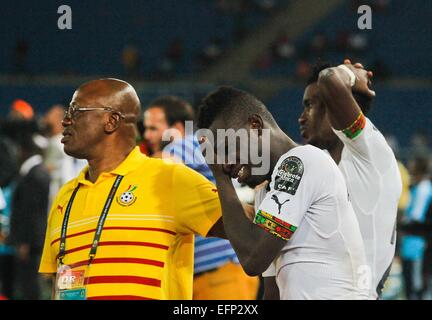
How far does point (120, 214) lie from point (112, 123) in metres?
0.41

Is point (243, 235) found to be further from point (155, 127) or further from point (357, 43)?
point (357, 43)

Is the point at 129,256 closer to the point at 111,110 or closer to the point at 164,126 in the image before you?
the point at 111,110

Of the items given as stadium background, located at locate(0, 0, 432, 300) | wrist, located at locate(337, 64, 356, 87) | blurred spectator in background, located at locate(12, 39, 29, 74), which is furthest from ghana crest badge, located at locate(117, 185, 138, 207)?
blurred spectator in background, located at locate(12, 39, 29, 74)

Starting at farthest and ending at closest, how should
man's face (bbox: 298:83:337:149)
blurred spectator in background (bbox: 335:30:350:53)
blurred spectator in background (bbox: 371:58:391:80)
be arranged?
blurred spectator in background (bbox: 335:30:350:53), blurred spectator in background (bbox: 371:58:391:80), man's face (bbox: 298:83:337:149)

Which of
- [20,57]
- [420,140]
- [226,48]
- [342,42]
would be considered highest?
[342,42]

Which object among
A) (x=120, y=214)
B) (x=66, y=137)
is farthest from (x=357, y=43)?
(x=120, y=214)

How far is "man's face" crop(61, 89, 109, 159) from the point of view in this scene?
11.7 feet

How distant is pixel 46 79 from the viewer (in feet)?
58.1

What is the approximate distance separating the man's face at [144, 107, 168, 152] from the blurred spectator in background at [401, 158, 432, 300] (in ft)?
20.1

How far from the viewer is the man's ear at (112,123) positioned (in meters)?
3.57

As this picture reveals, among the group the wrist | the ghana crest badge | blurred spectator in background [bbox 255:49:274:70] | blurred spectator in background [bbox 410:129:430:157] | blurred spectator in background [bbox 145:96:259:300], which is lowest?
blurred spectator in background [bbox 410:129:430:157]

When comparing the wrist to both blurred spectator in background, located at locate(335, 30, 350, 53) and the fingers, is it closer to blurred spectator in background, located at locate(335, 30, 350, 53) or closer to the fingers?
the fingers

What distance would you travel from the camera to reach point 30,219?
8469mm

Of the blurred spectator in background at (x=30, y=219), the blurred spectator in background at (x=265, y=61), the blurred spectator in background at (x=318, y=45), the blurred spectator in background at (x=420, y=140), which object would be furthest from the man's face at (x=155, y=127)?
the blurred spectator in background at (x=265, y=61)
